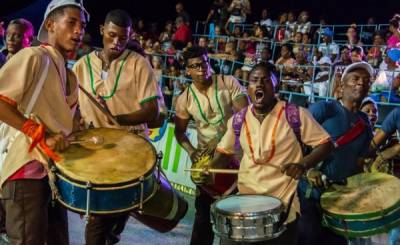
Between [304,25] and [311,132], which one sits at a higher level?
[304,25]

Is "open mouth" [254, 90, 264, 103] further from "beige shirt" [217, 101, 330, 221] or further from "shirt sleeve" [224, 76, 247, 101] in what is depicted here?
"shirt sleeve" [224, 76, 247, 101]

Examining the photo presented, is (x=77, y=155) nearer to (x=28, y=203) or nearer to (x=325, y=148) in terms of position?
(x=28, y=203)

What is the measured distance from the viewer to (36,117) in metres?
3.12

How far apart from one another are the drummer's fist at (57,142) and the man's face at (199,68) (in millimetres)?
2028

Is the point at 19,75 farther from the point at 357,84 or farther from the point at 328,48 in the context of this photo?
the point at 328,48

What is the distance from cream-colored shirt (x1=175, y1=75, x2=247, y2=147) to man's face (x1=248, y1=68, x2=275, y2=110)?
3.55 feet

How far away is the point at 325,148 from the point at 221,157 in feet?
2.65

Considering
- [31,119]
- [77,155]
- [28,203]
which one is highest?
[31,119]

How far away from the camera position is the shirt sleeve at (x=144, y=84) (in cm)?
420

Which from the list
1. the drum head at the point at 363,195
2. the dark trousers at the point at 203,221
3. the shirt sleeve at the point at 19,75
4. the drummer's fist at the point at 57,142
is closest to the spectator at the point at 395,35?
the drum head at the point at 363,195

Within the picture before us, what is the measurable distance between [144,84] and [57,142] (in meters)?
1.25

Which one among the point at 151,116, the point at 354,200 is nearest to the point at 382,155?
the point at 354,200

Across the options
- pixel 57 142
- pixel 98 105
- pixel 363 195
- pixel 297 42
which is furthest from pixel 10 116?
pixel 297 42

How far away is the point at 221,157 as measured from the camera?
4.20m
